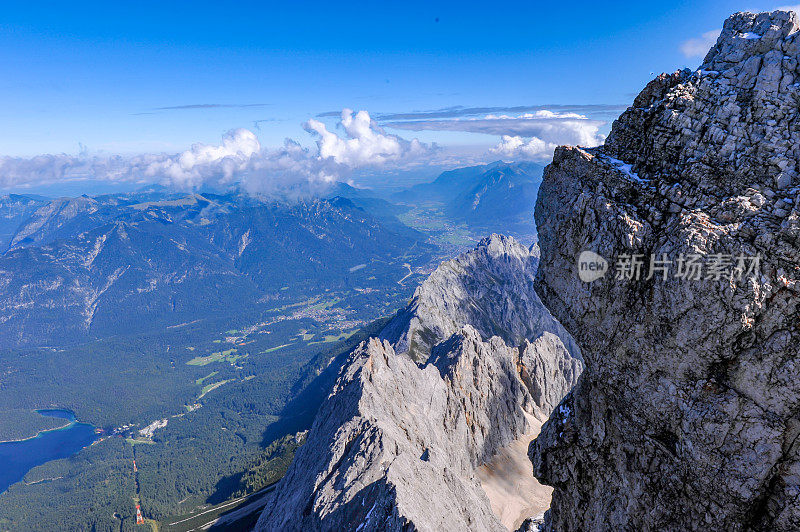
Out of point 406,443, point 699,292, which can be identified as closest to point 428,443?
point 406,443

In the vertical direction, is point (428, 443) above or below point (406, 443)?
below

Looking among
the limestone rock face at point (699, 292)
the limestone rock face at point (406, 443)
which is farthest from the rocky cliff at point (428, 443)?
the limestone rock face at point (699, 292)

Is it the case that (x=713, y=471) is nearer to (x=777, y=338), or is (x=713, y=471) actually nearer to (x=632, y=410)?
(x=632, y=410)

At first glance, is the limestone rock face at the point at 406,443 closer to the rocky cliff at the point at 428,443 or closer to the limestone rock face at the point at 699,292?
the rocky cliff at the point at 428,443

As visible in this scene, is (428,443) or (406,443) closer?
(406,443)

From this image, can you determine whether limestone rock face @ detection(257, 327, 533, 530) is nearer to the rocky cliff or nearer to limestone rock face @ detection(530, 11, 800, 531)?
the rocky cliff

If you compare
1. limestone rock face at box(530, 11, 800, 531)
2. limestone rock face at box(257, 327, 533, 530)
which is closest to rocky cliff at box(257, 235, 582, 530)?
limestone rock face at box(257, 327, 533, 530)

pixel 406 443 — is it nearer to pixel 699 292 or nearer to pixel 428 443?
pixel 428 443

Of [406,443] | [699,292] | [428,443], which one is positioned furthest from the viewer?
[428,443]
